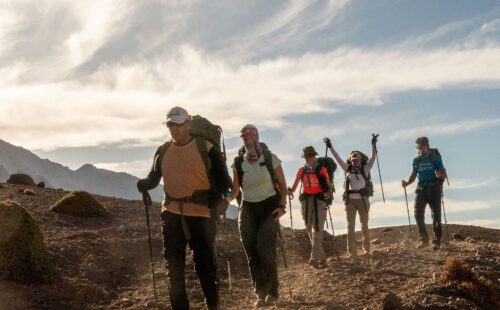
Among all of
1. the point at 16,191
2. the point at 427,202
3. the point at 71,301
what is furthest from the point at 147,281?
the point at 16,191

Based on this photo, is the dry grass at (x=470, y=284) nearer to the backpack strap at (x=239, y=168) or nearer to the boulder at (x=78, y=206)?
the backpack strap at (x=239, y=168)

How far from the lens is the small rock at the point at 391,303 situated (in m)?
7.23

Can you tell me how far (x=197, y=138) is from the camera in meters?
5.66

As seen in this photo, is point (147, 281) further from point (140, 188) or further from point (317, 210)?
point (140, 188)

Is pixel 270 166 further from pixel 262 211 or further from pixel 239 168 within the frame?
pixel 262 211

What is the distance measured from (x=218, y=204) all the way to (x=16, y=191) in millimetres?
21436

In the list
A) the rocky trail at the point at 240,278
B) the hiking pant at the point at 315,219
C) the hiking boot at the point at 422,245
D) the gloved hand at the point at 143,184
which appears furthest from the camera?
the hiking boot at the point at 422,245

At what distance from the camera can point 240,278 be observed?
10.8m

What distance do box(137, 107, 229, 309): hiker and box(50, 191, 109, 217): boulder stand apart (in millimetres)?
14225

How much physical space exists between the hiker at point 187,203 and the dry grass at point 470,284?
16.6ft

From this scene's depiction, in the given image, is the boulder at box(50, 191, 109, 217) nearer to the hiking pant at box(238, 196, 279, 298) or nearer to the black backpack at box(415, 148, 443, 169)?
the black backpack at box(415, 148, 443, 169)

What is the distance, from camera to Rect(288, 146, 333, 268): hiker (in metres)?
9.80

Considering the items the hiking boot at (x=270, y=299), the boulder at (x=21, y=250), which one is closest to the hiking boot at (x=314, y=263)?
the hiking boot at (x=270, y=299)

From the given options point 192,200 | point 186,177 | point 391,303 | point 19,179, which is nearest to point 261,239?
point 192,200
